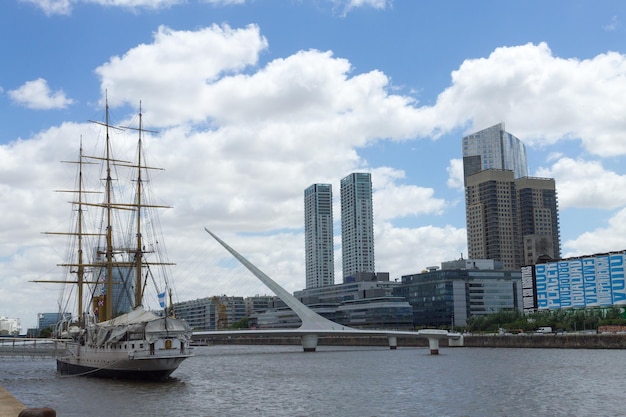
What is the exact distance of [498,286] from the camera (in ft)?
609

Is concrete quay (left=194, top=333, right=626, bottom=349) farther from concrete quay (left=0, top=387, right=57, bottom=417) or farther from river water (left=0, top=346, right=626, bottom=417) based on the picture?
concrete quay (left=0, top=387, right=57, bottom=417)

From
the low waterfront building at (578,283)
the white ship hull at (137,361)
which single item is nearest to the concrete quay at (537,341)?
the low waterfront building at (578,283)

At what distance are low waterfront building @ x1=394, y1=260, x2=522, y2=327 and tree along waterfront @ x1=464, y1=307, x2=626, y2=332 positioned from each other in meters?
37.5

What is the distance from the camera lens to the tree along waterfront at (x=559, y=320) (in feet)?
370

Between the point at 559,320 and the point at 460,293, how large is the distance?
6124cm

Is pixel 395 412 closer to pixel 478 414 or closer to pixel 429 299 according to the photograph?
pixel 478 414

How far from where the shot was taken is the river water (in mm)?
36875

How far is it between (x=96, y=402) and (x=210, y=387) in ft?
37.0

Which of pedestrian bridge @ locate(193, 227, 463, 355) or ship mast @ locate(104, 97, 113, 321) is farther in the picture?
pedestrian bridge @ locate(193, 227, 463, 355)

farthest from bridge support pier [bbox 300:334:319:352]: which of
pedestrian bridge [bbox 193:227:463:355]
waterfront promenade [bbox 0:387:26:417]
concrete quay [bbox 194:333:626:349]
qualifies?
waterfront promenade [bbox 0:387:26:417]

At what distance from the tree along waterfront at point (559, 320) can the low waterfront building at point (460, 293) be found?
37480 millimetres

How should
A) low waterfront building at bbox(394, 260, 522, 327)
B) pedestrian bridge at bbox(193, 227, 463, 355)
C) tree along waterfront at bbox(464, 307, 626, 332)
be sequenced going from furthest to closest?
A: 1. low waterfront building at bbox(394, 260, 522, 327)
2. tree along waterfront at bbox(464, 307, 626, 332)
3. pedestrian bridge at bbox(193, 227, 463, 355)

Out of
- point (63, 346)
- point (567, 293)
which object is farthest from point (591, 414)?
point (567, 293)

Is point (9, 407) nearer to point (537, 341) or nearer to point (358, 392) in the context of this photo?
point (358, 392)
